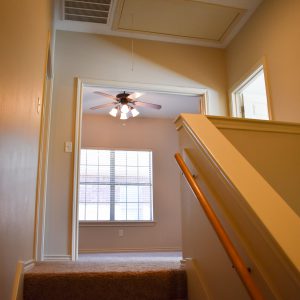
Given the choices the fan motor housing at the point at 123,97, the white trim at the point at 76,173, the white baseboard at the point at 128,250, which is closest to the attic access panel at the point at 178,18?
the white trim at the point at 76,173

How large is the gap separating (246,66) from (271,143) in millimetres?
1863

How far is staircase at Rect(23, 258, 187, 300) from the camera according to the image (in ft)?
6.58

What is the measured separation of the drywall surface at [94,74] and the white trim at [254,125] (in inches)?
72.2

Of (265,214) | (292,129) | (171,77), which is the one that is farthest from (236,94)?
(265,214)

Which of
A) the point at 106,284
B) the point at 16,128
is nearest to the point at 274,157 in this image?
the point at 106,284

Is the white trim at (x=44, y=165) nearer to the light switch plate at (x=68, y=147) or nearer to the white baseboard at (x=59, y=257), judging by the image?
the white baseboard at (x=59, y=257)

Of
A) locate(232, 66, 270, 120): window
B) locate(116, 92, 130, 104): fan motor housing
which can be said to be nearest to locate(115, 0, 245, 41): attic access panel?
locate(232, 66, 270, 120): window

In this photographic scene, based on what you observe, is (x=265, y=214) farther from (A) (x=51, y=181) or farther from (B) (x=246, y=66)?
(B) (x=246, y=66)

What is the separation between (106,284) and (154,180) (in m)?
5.50

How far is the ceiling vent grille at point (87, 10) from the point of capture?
4.00m

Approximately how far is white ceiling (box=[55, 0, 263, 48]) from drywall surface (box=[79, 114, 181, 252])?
3.21m

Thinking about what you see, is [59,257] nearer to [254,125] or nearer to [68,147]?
[68,147]

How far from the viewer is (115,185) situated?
7.45 meters

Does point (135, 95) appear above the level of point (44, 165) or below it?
above
